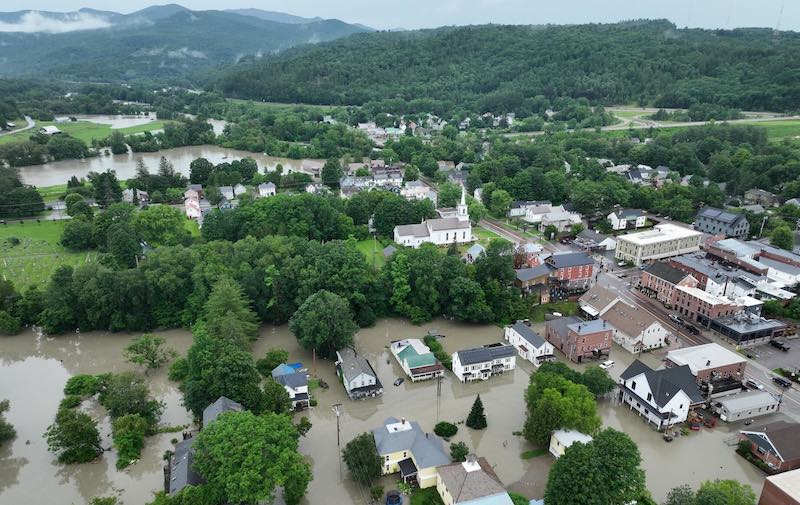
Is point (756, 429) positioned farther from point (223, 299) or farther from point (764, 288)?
point (223, 299)

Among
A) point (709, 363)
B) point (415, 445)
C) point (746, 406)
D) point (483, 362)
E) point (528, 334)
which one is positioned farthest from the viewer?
point (528, 334)

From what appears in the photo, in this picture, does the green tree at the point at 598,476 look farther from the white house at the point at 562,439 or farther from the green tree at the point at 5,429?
the green tree at the point at 5,429

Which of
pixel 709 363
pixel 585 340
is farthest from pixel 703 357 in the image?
pixel 585 340

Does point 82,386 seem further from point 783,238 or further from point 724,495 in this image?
point 783,238

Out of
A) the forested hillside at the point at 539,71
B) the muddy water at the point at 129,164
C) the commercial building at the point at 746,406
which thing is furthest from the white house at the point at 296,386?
the forested hillside at the point at 539,71

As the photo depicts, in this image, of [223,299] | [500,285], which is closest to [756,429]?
[500,285]

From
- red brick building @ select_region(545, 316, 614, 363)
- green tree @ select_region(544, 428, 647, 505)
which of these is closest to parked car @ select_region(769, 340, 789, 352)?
red brick building @ select_region(545, 316, 614, 363)

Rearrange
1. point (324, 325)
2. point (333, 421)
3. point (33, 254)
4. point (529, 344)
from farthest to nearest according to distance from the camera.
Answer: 1. point (33, 254)
2. point (529, 344)
3. point (324, 325)
4. point (333, 421)
